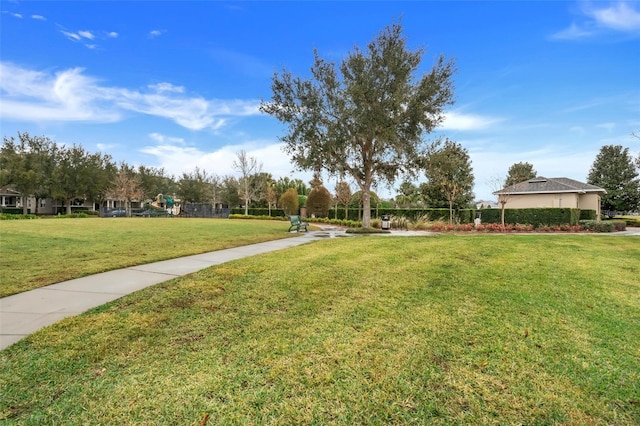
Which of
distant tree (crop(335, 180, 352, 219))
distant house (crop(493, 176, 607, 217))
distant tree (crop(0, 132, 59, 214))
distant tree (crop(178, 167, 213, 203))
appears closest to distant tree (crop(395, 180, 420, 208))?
distant tree (crop(335, 180, 352, 219))

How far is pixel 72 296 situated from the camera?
4.62 metres

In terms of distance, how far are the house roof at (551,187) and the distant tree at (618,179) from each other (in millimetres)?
15238

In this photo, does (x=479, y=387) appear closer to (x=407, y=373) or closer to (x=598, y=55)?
(x=407, y=373)

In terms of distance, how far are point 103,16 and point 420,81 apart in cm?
1265

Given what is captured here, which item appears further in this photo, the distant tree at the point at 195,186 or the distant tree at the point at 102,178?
the distant tree at the point at 195,186

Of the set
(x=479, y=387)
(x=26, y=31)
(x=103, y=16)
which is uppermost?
(x=103, y=16)

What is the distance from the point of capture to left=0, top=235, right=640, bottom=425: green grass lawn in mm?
2275

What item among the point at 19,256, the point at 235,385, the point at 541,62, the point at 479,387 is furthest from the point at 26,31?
the point at 541,62

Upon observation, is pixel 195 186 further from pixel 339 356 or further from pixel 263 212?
pixel 339 356

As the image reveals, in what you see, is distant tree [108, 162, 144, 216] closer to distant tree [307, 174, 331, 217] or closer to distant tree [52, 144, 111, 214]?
distant tree [52, 144, 111, 214]

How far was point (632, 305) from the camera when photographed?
14.7 feet

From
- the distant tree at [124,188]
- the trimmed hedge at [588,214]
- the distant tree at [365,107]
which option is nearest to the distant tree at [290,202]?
the distant tree at [365,107]

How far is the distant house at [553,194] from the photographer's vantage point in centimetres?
2536

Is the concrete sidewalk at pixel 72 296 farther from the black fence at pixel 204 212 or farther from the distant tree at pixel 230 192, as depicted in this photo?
the distant tree at pixel 230 192
